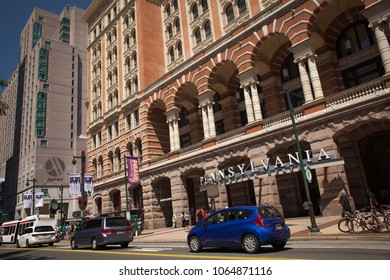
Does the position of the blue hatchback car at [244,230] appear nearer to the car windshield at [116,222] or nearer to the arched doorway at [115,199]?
the car windshield at [116,222]

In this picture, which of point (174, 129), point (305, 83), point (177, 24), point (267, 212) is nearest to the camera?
point (267, 212)

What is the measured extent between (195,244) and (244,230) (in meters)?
2.37

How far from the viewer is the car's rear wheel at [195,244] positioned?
11.4m

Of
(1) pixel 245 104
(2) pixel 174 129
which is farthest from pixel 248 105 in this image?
(2) pixel 174 129

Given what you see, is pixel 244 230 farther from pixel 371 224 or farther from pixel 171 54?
pixel 171 54

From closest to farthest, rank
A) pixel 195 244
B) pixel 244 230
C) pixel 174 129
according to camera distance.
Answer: pixel 244 230 → pixel 195 244 → pixel 174 129

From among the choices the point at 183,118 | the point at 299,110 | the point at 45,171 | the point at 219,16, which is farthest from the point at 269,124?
the point at 45,171

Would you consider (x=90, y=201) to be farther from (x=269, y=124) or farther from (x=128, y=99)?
(x=269, y=124)

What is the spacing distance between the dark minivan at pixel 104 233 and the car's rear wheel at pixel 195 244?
5368 millimetres

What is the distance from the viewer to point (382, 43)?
17.6 meters

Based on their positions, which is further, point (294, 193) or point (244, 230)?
point (294, 193)

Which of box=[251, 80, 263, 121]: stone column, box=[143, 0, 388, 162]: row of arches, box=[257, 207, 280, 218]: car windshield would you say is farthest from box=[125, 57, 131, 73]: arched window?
box=[257, 207, 280, 218]: car windshield

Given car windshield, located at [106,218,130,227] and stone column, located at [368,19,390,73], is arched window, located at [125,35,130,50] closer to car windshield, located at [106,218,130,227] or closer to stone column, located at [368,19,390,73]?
car windshield, located at [106,218,130,227]

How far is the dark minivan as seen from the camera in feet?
49.9
